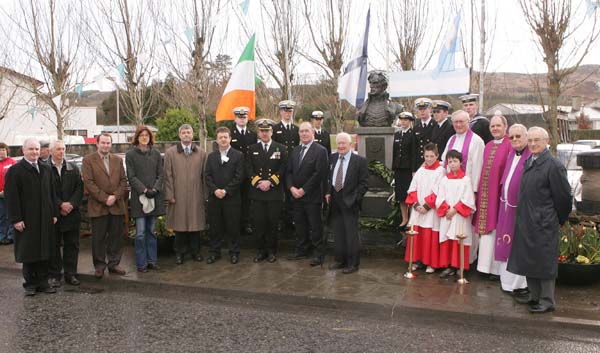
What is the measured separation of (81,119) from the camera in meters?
45.8

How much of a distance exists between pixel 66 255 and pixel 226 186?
231 cm

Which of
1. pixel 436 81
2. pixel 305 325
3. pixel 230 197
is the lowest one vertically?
pixel 305 325

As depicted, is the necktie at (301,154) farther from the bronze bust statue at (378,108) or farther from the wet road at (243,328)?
the wet road at (243,328)

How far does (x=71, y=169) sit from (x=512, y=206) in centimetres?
550

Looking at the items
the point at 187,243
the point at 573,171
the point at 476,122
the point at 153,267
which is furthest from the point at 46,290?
the point at 573,171

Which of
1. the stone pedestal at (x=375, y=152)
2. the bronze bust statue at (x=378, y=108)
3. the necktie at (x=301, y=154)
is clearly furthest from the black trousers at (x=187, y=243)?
the bronze bust statue at (x=378, y=108)

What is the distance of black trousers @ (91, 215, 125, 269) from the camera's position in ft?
23.0

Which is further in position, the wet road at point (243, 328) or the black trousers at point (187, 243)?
the black trousers at point (187, 243)

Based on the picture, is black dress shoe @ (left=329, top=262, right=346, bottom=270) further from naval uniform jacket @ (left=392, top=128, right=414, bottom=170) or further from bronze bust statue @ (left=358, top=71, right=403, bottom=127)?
bronze bust statue @ (left=358, top=71, right=403, bottom=127)

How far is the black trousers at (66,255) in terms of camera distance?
22.4 ft

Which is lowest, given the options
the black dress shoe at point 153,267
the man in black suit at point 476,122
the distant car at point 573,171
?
the black dress shoe at point 153,267

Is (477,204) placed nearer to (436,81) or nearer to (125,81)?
(436,81)

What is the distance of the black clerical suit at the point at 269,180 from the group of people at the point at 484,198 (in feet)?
5.78

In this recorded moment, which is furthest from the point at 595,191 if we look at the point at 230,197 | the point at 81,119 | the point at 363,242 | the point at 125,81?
the point at 81,119
